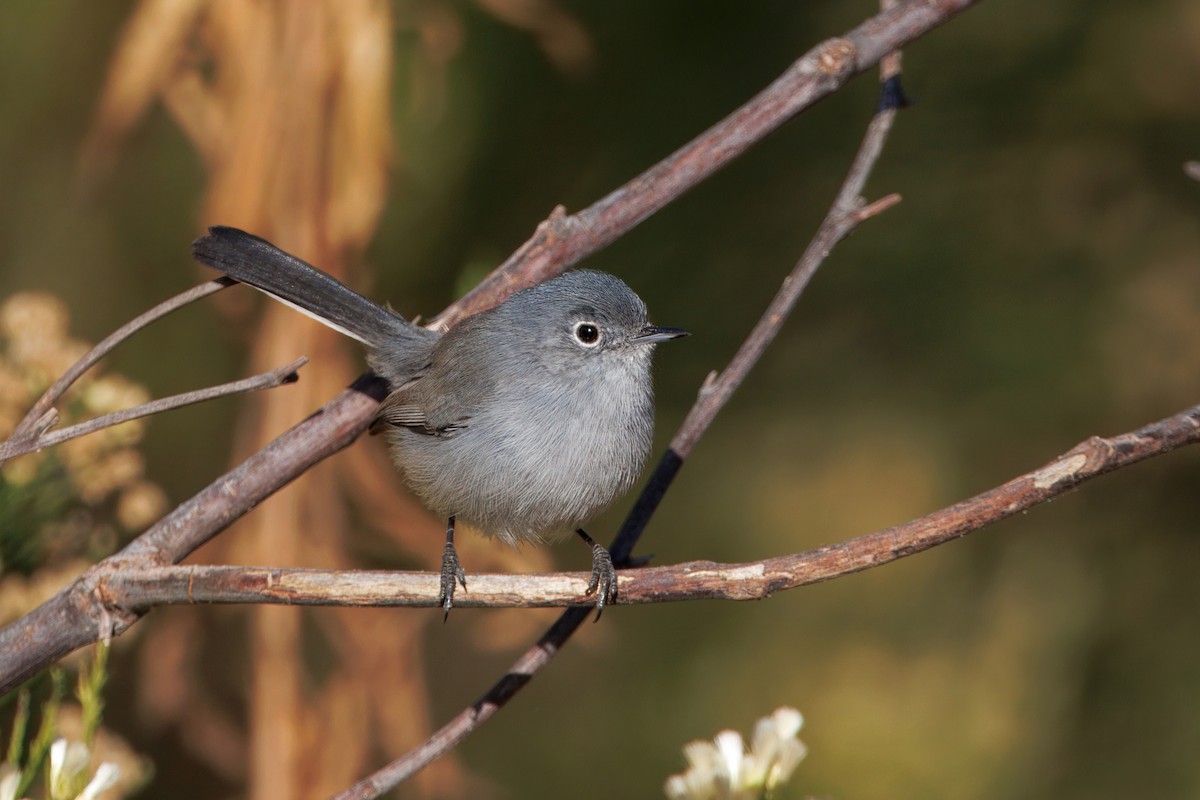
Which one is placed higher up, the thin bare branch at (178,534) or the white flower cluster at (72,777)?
the thin bare branch at (178,534)

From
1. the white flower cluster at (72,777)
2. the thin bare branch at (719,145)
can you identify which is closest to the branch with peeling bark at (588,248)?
the thin bare branch at (719,145)

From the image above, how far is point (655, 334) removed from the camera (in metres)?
2.34

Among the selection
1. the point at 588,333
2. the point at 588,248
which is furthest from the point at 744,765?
the point at 588,333

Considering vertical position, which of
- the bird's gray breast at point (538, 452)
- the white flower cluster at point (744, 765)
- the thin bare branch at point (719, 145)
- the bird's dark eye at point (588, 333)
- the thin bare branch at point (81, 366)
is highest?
the bird's dark eye at point (588, 333)

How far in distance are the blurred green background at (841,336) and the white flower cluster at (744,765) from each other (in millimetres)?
1096

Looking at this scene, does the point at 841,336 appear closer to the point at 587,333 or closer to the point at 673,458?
the point at 587,333

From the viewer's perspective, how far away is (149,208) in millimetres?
2896

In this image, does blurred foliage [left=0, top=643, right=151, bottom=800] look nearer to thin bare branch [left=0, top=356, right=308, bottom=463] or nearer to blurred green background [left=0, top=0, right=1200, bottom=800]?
thin bare branch [left=0, top=356, right=308, bottom=463]

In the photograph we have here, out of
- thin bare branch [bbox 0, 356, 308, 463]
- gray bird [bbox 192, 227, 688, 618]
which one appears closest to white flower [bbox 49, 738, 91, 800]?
thin bare branch [bbox 0, 356, 308, 463]

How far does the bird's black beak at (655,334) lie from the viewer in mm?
2287

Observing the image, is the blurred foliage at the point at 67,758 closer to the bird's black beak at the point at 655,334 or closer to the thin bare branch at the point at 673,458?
the thin bare branch at the point at 673,458

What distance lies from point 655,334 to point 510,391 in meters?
0.33

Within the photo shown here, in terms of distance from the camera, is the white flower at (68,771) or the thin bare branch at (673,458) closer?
the white flower at (68,771)

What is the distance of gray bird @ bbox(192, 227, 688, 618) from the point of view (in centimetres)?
212
